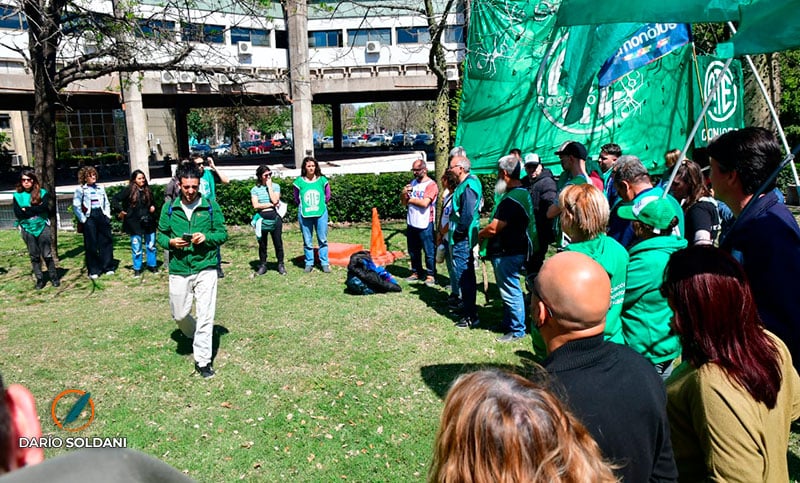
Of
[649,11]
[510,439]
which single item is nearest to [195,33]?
[649,11]

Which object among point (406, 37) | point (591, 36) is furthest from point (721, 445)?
point (406, 37)

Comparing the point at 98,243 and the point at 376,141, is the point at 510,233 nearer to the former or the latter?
the point at 98,243

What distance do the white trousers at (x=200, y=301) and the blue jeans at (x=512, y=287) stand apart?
2946 millimetres

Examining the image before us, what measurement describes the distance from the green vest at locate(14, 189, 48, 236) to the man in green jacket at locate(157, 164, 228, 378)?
447 cm

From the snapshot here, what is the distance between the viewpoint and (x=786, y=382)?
6.79 ft

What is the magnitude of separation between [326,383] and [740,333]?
402cm

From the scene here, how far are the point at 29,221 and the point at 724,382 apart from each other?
9.71 m

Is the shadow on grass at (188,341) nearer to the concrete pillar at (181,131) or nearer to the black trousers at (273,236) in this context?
the black trousers at (273,236)

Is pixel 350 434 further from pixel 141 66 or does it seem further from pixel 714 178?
pixel 141 66

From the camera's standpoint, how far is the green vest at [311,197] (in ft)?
30.9

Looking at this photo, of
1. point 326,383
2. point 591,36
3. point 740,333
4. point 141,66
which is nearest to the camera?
point 740,333

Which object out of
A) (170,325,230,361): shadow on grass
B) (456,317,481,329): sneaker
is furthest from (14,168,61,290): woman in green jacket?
(456,317,481,329): sneaker

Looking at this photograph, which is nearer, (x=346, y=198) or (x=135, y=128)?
(x=346, y=198)

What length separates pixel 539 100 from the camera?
21.5 feet
